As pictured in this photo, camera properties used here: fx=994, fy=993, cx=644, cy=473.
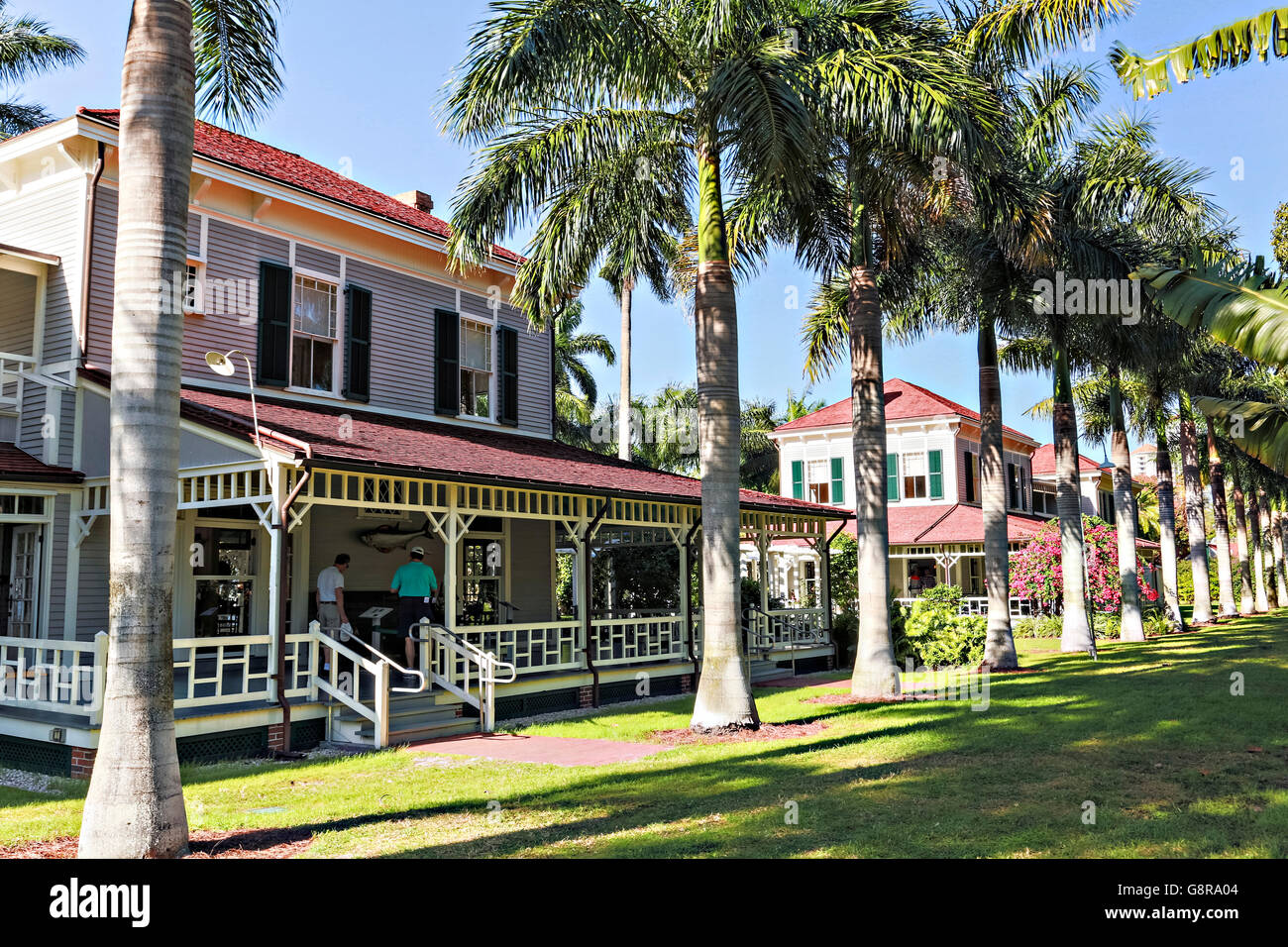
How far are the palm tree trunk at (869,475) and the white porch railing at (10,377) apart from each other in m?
12.1

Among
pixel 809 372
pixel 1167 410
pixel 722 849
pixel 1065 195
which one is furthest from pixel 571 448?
pixel 1167 410

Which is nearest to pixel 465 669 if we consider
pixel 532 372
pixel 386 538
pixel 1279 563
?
pixel 386 538

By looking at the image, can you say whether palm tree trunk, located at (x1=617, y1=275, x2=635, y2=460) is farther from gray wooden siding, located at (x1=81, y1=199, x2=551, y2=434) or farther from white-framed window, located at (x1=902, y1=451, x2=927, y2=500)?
gray wooden siding, located at (x1=81, y1=199, x2=551, y2=434)

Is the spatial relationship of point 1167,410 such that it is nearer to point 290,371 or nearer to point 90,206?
point 290,371

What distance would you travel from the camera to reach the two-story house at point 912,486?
112 ft

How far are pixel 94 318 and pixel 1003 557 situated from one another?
53.3 feet

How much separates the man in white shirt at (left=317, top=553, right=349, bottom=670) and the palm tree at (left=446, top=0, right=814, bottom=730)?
478 centimetres

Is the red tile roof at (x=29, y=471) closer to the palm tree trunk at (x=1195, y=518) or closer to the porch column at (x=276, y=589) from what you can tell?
the porch column at (x=276, y=589)

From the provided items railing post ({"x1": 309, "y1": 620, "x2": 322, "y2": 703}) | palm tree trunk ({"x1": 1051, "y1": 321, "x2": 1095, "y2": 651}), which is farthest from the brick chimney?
palm tree trunk ({"x1": 1051, "y1": 321, "x2": 1095, "y2": 651})

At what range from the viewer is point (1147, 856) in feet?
20.6

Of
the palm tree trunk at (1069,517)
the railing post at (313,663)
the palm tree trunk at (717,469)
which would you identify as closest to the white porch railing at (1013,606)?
the palm tree trunk at (1069,517)

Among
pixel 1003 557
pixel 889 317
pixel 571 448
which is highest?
pixel 889 317
